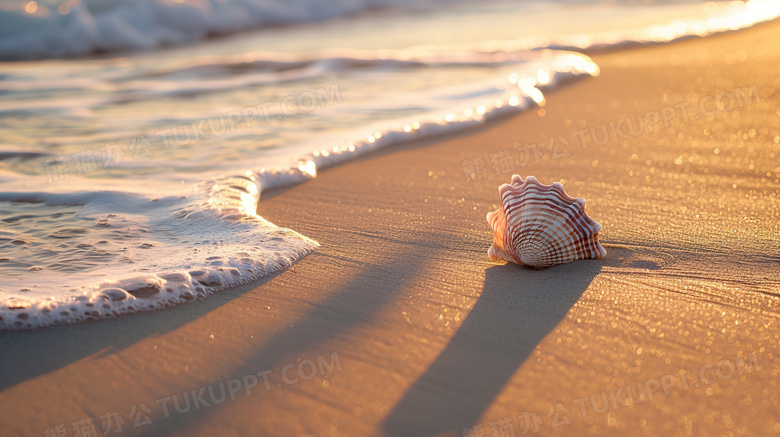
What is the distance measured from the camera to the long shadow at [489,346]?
1.73 metres

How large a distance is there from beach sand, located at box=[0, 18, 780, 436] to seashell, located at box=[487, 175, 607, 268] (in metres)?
0.08

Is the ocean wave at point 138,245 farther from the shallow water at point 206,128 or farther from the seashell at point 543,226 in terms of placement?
A: the seashell at point 543,226

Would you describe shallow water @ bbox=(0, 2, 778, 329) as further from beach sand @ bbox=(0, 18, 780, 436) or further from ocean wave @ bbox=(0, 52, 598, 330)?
beach sand @ bbox=(0, 18, 780, 436)

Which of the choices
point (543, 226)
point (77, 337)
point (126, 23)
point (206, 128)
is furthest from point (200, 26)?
point (543, 226)

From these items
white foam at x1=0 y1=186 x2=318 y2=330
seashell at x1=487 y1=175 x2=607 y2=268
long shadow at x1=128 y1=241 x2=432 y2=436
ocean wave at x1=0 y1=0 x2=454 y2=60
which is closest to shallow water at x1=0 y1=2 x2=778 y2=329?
white foam at x1=0 y1=186 x2=318 y2=330

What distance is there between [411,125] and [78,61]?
587 centimetres

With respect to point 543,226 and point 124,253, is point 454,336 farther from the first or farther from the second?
point 124,253

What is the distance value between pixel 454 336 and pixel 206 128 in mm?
3088

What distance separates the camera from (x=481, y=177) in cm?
364

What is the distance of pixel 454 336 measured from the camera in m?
2.08

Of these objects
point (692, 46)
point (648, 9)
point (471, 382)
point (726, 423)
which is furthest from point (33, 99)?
point (648, 9)

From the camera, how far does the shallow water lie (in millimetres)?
2578

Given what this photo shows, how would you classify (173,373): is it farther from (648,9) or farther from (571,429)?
(648,9)

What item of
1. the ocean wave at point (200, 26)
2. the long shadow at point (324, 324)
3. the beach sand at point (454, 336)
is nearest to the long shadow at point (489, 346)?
the beach sand at point (454, 336)
